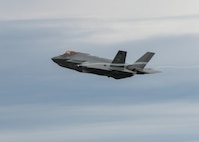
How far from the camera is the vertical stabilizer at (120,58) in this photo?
190 meters

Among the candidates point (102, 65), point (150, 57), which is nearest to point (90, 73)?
point (102, 65)

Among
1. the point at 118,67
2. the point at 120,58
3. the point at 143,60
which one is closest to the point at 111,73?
A: the point at 118,67

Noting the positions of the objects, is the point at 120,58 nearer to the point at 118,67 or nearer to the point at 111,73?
the point at 118,67

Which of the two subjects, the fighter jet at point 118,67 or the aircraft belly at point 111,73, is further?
the aircraft belly at point 111,73

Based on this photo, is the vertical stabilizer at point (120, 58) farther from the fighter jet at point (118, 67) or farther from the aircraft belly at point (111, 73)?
the aircraft belly at point (111, 73)

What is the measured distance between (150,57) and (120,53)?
40.8 feet

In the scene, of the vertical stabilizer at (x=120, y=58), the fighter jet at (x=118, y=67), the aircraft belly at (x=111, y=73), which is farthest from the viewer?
the aircraft belly at (x=111, y=73)

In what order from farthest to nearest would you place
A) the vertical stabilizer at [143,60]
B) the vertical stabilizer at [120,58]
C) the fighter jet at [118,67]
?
the vertical stabilizer at [143,60] → the fighter jet at [118,67] → the vertical stabilizer at [120,58]

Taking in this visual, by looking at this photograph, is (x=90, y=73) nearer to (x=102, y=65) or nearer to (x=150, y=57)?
(x=102, y=65)

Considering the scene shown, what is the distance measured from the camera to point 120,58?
191m

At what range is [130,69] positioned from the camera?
197 m

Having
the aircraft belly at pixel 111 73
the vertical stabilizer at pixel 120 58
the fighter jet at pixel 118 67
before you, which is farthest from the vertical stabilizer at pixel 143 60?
the vertical stabilizer at pixel 120 58

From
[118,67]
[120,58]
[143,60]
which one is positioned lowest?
[118,67]

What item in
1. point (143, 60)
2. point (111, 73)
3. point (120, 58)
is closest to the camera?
point (120, 58)
